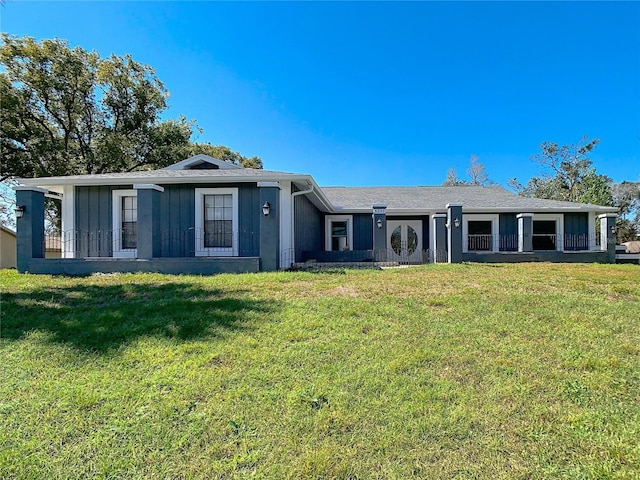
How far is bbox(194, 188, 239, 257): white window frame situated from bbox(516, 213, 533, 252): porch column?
11167 millimetres

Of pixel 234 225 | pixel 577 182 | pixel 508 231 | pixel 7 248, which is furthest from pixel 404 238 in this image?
pixel 577 182

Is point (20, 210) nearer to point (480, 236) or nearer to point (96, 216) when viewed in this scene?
point (96, 216)

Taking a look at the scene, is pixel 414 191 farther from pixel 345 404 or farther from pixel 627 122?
pixel 345 404

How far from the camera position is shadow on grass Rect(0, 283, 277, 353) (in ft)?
13.6

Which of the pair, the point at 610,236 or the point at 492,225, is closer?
the point at 610,236

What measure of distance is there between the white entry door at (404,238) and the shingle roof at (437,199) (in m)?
0.89

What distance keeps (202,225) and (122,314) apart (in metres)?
5.80

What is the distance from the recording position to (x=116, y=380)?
3.14 meters

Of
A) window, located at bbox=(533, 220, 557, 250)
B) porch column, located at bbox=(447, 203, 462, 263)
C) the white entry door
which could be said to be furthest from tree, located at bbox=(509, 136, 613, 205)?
porch column, located at bbox=(447, 203, 462, 263)

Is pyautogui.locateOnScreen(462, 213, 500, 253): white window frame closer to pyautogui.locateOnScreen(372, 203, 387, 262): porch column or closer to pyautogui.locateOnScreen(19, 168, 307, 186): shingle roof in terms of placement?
pyautogui.locateOnScreen(372, 203, 387, 262): porch column

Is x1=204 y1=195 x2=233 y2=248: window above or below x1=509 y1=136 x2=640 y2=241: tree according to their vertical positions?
below

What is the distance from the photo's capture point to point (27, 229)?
9188 millimetres

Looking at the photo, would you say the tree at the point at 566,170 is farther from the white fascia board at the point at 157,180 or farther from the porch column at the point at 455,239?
the white fascia board at the point at 157,180

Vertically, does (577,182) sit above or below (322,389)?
above
